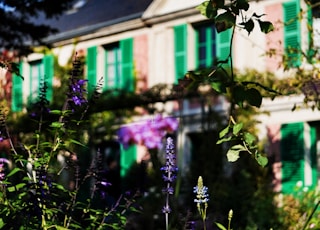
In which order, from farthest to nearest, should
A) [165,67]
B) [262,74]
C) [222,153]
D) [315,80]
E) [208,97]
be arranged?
1. [165,67]
2. [208,97]
3. [262,74]
4. [222,153]
5. [315,80]

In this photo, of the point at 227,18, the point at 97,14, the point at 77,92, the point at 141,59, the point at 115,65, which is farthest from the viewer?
the point at 97,14

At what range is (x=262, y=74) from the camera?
1412 cm

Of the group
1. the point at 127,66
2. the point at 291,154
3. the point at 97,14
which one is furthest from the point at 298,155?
the point at 97,14

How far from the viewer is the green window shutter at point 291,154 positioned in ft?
45.5

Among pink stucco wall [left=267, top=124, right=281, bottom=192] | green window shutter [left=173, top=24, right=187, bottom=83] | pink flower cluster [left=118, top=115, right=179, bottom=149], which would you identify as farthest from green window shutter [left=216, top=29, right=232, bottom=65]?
pink flower cluster [left=118, top=115, right=179, bottom=149]

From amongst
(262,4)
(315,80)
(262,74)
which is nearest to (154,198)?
(315,80)

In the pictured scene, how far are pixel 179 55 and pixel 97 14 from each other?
385 cm

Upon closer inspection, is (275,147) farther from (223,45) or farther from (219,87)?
(219,87)

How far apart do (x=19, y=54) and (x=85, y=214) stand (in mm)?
7709

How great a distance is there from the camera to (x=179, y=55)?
648 inches

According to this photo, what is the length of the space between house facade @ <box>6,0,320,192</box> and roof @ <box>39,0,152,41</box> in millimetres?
32

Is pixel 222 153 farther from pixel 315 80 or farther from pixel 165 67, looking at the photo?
pixel 315 80

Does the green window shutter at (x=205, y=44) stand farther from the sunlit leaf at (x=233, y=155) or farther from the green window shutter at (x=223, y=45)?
the sunlit leaf at (x=233, y=155)

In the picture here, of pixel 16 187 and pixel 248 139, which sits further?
pixel 16 187
